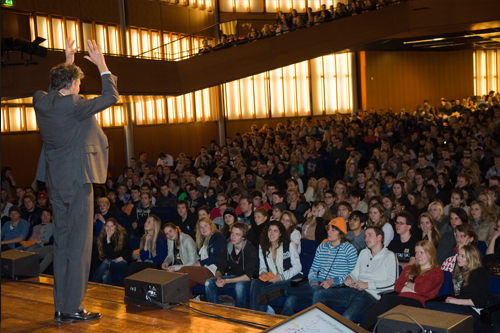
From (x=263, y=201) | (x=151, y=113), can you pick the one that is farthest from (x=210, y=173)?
(x=151, y=113)

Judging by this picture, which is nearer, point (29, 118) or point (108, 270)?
point (108, 270)

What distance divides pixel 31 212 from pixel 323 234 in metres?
4.71

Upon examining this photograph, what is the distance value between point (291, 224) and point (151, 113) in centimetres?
1239

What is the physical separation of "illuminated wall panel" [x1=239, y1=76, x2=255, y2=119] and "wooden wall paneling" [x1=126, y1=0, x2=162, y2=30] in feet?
13.8

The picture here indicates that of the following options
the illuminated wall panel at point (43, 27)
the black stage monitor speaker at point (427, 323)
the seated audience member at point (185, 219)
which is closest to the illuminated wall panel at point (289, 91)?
the illuminated wall panel at point (43, 27)

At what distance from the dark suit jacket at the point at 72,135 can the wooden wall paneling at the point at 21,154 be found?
11.3m

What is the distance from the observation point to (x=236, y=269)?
5590 mm

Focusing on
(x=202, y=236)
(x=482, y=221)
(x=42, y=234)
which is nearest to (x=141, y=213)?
(x=42, y=234)

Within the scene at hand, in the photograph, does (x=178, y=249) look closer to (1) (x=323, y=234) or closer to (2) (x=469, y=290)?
(1) (x=323, y=234)

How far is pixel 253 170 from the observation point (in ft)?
37.9

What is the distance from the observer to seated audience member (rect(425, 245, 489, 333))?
14.0 feet

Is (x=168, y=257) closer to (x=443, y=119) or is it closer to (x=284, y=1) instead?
(x=443, y=119)

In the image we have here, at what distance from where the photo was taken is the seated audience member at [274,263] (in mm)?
5207

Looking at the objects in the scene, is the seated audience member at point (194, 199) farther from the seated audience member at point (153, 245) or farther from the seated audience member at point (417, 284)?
the seated audience member at point (417, 284)
